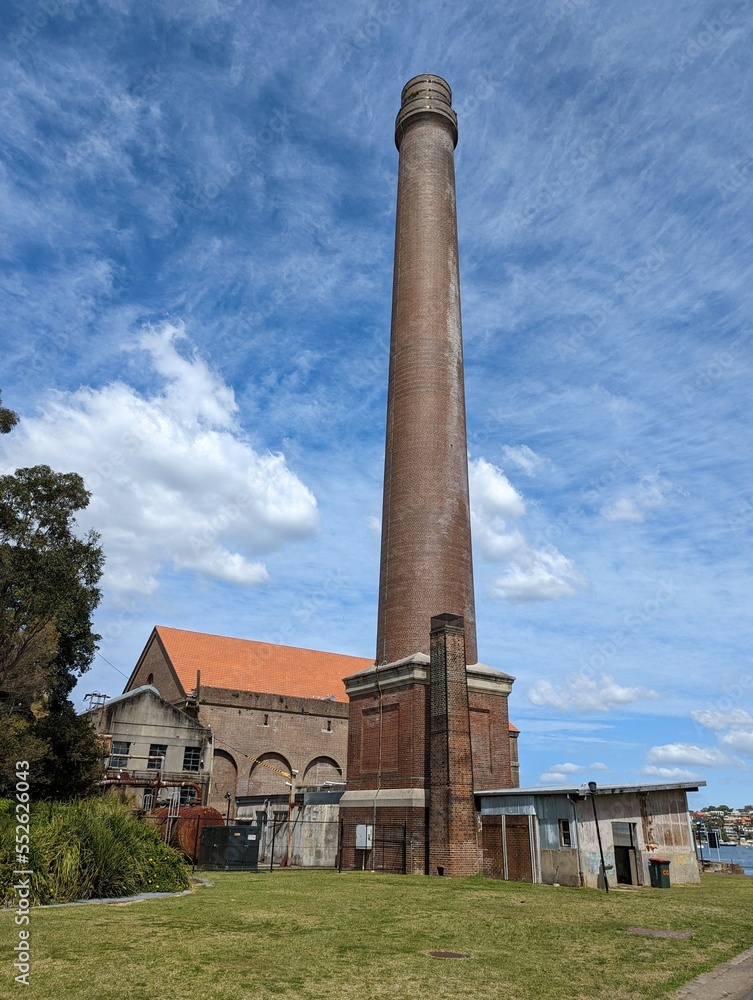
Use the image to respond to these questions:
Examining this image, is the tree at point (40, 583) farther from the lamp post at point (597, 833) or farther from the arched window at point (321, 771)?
the arched window at point (321, 771)

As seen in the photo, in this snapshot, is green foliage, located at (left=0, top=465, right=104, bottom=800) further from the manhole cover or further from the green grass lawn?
the manhole cover

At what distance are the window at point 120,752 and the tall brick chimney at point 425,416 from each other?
18.3 meters

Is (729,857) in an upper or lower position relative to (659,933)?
lower

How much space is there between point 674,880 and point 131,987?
1934cm

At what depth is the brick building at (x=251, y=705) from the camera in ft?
127

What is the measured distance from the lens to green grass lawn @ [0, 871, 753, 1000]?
710cm

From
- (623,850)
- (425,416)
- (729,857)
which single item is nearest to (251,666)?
(425,416)

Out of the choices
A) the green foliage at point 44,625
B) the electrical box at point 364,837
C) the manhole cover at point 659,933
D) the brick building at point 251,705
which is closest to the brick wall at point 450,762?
the electrical box at point 364,837

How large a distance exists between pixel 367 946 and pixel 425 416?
58.5ft

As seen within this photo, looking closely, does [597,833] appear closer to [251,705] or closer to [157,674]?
[251,705]

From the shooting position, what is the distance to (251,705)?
39875 millimetres

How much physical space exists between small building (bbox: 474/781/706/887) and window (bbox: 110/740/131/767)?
21.5 metres

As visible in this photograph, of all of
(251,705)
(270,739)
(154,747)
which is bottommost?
(154,747)

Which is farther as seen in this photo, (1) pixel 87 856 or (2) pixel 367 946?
(1) pixel 87 856
